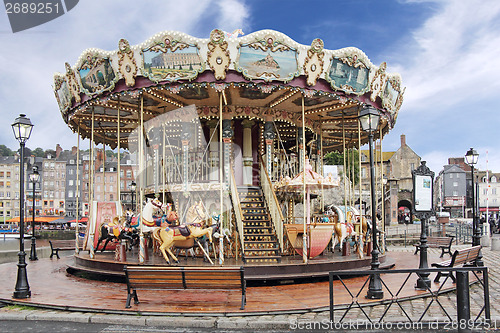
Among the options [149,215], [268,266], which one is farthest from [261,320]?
[149,215]

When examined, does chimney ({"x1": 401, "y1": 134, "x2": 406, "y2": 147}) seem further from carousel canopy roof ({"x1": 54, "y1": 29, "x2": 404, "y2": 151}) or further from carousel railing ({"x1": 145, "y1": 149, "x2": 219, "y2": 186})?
carousel railing ({"x1": 145, "y1": 149, "x2": 219, "y2": 186})

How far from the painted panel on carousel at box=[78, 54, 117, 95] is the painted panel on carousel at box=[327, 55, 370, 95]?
650 cm

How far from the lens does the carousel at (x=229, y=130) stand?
42.3ft

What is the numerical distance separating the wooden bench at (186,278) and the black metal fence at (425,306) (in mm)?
2015

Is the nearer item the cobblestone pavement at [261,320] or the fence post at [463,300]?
the fence post at [463,300]

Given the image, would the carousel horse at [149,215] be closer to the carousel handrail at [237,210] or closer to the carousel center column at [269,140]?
the carousel handrail at [237,210]

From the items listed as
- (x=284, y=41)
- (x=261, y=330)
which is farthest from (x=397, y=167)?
(x=261, y=330)

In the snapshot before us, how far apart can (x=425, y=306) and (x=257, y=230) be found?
636 cm

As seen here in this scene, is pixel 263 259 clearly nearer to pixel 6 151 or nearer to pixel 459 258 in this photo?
pixel 459 258

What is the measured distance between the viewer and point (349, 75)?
1416 centimetres

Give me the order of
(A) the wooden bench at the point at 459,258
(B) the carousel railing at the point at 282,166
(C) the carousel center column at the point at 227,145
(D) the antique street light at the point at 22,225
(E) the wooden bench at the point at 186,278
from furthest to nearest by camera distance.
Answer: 1. (B) the carousel railing at the point at 282,166
2. (C) the carousel center column at the point at 227,145
3. (A) the wooden bench at the point at 459,258
4. (D) the antique street light at the point at 22,225
5. (E) the wooden bench at the point at 186,278

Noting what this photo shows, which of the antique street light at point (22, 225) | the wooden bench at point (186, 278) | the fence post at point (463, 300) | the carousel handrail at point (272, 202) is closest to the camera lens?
the fence post at point (463, 300)

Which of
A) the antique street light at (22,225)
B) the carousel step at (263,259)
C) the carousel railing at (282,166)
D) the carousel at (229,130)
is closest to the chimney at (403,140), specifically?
the carousel at (229,130)

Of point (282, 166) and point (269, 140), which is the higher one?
point (269, 140)
